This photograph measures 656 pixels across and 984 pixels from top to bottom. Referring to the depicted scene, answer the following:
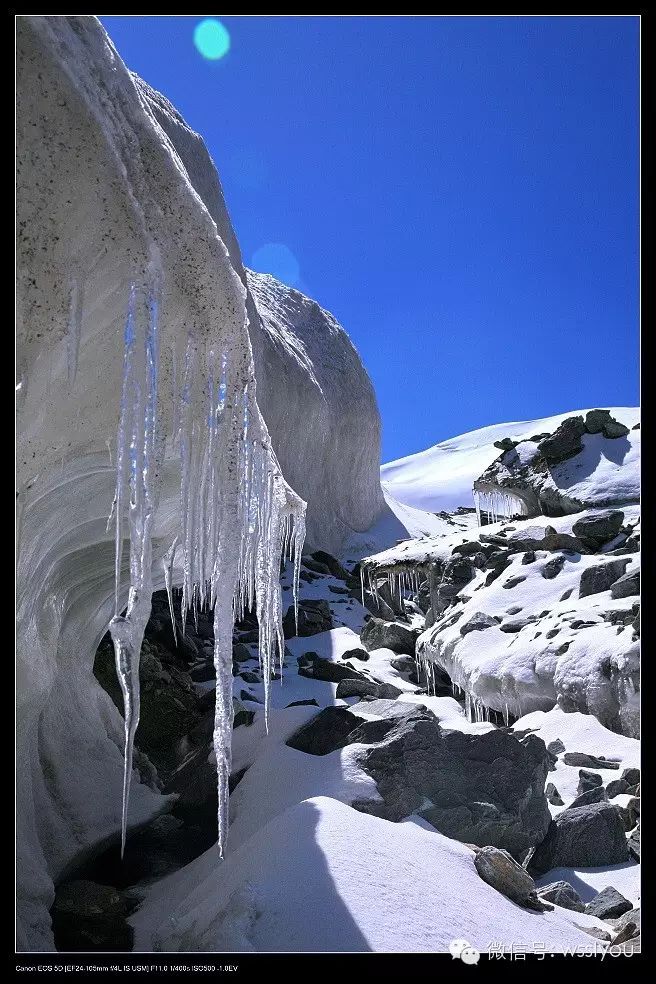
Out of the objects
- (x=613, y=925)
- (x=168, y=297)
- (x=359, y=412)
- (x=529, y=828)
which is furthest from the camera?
(x=359, y=412)

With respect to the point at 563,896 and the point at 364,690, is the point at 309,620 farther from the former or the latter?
the point at 563,896

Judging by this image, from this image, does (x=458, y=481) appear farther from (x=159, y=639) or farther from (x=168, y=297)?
(x=168, y=297)

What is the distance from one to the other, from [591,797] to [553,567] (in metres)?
6.12

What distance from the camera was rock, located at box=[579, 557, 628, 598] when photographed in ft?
37.3

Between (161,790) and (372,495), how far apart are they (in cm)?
3023

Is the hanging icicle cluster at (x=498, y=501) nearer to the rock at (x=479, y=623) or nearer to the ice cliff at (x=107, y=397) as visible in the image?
the rock at (x=479, y=623)

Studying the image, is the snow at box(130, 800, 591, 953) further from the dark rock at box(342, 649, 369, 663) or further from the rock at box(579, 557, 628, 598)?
the dark rock at box(342, 649, 369, 663)

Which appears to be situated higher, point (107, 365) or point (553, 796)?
point (107, 365)

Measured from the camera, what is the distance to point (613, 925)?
15.4ft

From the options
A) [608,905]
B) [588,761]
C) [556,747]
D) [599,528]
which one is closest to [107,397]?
[608,905]

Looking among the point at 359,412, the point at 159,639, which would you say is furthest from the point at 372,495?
the point at 159,639

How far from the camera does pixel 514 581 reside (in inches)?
512

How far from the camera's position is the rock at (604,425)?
662 inches

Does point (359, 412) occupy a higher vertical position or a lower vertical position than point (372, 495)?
higher
